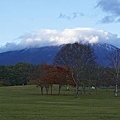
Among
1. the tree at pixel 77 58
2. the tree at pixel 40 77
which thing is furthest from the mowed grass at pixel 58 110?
the tree at pixel 40 77

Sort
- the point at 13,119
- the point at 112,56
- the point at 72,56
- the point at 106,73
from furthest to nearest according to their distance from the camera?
1. the point at 106,73
2. the point at 112,56
3. the point at 72,56
4. the point at 13,119

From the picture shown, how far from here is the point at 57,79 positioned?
100000 millimetres

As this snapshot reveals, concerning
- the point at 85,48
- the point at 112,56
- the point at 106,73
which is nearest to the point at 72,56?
the point at 85,48

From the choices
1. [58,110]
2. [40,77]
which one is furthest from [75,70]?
[58,110]

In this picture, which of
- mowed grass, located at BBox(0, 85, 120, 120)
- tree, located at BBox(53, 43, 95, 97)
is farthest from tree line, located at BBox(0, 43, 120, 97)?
mowed grass, located at BBox(0, 85, 120, 120)

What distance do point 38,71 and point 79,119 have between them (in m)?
80.6

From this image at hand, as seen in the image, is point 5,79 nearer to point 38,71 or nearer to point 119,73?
point 38,71

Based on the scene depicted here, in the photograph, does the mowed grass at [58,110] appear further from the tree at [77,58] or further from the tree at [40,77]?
the tree at [40,77]

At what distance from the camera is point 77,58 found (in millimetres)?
89250

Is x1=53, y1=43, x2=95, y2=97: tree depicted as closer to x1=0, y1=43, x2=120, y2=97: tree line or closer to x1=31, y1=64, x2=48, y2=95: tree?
x1=0, y1=43, x2=120, y2=97: tree line

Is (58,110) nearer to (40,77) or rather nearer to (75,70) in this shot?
(75,70)

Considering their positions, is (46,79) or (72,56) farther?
(46,79)

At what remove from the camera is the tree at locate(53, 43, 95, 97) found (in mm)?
89688

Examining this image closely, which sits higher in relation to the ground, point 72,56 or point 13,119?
point 72,56
